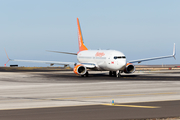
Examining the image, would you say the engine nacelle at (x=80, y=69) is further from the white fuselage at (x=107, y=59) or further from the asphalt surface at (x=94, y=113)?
the asphalt surface at (x=94, y=113)

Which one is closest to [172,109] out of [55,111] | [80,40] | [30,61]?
[55,111]

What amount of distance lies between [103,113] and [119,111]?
93 cm

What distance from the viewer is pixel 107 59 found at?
162ft

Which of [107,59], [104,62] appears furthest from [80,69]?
[107,59]

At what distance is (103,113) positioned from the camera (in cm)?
1420

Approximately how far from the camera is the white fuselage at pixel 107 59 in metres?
47.1

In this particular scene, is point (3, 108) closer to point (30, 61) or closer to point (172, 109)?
point (172, 109)

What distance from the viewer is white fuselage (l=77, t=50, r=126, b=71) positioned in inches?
1853

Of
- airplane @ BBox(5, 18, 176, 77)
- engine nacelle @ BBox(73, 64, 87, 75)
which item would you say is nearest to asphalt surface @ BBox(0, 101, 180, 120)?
airplane @ BBox(5, 18, 176, 77)

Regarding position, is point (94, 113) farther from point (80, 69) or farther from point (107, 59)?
point (80, 69)

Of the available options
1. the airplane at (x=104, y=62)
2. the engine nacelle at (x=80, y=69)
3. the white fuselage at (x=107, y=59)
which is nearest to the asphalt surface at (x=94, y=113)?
the white fuselage at (x=107, y=59)

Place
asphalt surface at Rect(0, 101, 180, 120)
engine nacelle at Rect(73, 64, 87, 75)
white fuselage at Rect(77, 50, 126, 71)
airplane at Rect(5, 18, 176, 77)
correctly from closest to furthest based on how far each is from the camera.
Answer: asphalt surface at Rect(0, 101, 180, 120) → white fuselage at Rect(77, 50, 126, 71) → airplane at Rect(5, 18, 176, 77) → engine nacelle at Rect(73, 64, 87, 75)

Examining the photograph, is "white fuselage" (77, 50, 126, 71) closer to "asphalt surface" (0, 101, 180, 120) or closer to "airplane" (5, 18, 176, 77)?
"airplane" (5, 18, 176, 77)

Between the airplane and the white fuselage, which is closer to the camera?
the white fuselage
